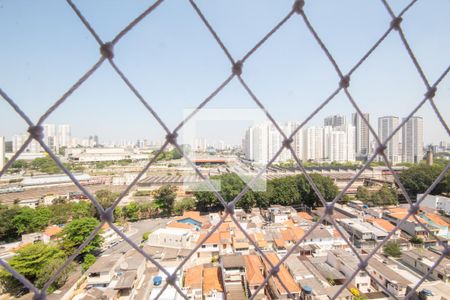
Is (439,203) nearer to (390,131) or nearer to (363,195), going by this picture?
(363,195)

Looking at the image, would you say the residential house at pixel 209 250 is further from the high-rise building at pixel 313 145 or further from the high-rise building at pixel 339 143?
the high-rise building at pixel 339 143

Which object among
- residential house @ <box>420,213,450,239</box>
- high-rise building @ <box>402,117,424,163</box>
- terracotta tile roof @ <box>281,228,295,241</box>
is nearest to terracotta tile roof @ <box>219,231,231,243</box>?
terracotta tile roof @ <box>281,228,295,241</box>

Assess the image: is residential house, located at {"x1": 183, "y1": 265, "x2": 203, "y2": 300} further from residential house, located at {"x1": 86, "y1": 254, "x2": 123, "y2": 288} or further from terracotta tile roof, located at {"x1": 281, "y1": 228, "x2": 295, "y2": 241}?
terracotta tile roof, located at {"x1": 281, "y1": 228, "x2": 295, "y2": 241}

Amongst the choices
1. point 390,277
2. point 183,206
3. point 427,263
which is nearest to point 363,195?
point 427,263

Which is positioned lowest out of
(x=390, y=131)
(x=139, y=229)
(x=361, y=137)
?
(x=139, y=229)

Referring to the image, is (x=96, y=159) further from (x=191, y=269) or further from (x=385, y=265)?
(x=385, y=265)
